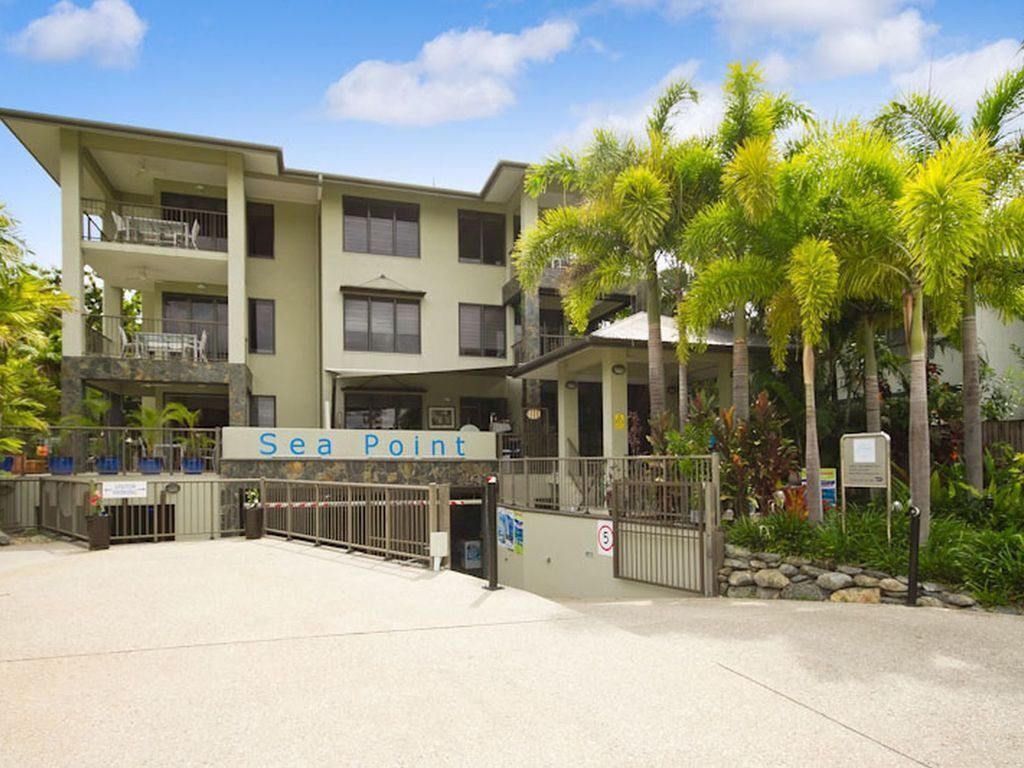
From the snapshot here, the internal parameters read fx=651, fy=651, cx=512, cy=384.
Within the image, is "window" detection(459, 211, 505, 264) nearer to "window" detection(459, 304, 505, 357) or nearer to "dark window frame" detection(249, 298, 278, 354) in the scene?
"window" detection(459, 304, 505, 357)

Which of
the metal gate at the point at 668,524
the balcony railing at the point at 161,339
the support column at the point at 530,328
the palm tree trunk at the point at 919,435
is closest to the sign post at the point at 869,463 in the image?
the palm tree trunk at the point at 919,435

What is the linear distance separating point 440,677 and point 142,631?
139 inches

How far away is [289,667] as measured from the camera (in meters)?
5.45

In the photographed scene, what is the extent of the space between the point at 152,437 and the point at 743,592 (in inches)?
621

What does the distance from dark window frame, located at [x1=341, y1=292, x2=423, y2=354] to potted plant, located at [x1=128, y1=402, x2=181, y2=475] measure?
19.9 feet

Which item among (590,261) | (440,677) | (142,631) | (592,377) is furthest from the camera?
(592,377)

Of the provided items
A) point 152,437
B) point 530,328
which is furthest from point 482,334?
point 152,437

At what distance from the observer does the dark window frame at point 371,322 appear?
72.8 ft

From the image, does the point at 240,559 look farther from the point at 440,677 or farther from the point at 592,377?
the point at 592,377

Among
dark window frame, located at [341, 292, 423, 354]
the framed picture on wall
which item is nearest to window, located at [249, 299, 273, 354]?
dark window frame, located at [341, 292, 423, 354]

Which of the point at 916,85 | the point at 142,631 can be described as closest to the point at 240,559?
the point at 142,631

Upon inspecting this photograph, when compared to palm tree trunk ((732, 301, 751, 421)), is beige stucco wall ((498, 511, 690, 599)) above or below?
below

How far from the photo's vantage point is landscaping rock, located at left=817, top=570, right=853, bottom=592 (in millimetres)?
8766

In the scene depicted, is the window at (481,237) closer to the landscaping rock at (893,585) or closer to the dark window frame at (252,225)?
the dark window frame at (252,225)
